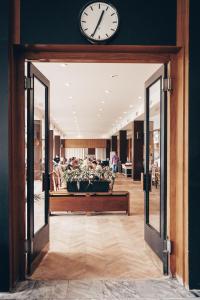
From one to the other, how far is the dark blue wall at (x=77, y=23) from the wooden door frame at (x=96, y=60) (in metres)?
0.08

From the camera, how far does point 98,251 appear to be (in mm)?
4348

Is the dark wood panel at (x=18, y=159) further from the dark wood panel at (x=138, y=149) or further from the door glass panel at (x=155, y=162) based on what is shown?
the dark wood panel at (x=138, y=149)

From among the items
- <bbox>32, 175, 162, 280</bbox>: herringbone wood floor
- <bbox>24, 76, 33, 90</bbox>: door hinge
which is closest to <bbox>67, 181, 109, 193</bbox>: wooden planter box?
<bbox>32, 175, 162, 280</bbox>: herringbone wood floor

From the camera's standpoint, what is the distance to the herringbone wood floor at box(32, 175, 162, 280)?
3.54 metres

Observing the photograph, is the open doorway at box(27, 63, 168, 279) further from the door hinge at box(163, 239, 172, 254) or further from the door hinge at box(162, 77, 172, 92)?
the door hinge at box(162, 77, 172, 92)

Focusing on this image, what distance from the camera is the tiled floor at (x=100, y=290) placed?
2912mm

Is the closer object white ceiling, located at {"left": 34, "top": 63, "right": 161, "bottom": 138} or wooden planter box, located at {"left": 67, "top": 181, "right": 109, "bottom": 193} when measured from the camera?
wooden planter box, located at {"left": 67, "top": 181, "right": 109, "bottom": 193}

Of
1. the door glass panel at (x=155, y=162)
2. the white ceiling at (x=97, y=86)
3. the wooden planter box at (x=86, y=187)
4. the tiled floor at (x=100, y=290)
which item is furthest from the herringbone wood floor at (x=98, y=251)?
the white ceiling at (x=97, y=86)

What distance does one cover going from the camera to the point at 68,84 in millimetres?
8969

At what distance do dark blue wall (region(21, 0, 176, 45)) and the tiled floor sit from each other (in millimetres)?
2655
